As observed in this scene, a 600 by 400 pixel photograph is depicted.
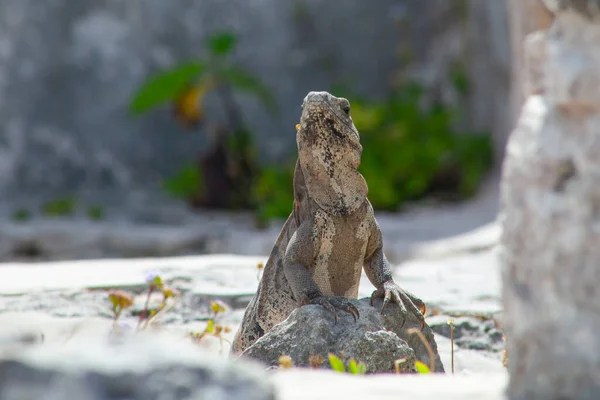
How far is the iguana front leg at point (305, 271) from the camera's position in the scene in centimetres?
329

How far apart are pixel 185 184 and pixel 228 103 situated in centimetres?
149

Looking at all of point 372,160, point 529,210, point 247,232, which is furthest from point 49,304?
point 372,160

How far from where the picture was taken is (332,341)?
3.14 m

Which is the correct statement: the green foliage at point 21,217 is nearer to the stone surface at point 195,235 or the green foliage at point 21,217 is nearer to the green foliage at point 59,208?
the stone surface at point 195,235

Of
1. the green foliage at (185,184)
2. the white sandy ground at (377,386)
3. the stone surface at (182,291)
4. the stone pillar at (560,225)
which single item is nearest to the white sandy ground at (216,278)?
the stone surface at (182,291)

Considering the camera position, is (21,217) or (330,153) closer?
(330,153)

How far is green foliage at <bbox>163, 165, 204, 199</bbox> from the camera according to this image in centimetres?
1290

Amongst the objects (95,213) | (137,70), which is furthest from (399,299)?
(137,70)

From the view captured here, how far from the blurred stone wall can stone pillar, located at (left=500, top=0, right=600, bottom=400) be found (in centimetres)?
1134

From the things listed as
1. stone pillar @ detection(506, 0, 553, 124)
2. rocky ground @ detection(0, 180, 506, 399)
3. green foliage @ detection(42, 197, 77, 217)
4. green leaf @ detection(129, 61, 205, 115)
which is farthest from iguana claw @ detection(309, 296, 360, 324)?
green foliage @ detection(42, 197, 77, 217)

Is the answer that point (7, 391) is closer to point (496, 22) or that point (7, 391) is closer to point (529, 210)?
point (529, 210)

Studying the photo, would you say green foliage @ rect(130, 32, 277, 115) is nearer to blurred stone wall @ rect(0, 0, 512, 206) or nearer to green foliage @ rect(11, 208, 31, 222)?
blurred stone wall @ rect(0, 0, 512, 206)

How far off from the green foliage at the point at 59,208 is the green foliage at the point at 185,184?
1494 mm

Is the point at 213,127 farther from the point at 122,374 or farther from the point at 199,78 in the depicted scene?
the point at 122,374
